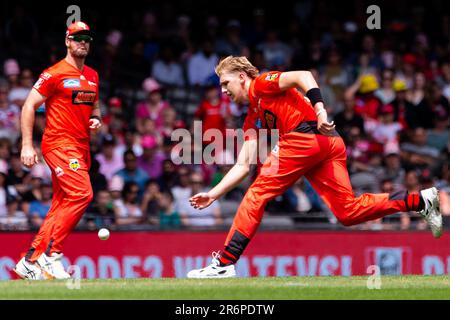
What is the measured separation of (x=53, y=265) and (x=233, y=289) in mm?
2245

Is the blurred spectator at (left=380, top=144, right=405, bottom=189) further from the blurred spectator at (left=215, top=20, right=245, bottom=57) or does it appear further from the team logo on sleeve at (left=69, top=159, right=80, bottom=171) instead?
the team logo on sleeve at (left=69, top=159, right=80, bottom=171)

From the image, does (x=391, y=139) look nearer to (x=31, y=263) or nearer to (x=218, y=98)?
Answer: (x=218, y=98)

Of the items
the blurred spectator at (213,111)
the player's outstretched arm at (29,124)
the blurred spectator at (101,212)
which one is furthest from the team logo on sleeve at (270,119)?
the blurred spectator at (213,111)

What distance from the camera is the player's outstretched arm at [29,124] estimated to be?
439 inches

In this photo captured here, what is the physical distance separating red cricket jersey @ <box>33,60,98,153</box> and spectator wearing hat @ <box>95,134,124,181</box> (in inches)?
231

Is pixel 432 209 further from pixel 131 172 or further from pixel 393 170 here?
pixel 131 172

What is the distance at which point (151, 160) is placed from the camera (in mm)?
17578

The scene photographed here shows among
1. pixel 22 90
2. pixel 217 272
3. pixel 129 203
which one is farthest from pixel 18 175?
pixel 217 272

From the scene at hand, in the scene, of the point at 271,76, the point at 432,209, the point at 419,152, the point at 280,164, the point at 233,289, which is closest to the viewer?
the point at 233,289

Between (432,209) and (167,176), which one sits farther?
(167,176)

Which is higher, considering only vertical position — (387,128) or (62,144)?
(62,144)

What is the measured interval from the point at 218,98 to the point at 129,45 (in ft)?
9.39

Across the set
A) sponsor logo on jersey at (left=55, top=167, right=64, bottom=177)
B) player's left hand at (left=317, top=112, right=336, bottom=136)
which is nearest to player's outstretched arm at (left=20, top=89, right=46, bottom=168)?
sponsor logo on jersey at (left=55, top=167, right=64, bottom=177)

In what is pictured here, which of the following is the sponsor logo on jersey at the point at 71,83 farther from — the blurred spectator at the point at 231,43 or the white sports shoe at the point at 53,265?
the blurred spectator at the point at 231,43
